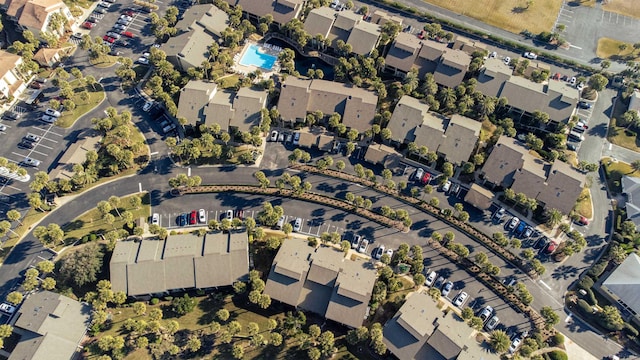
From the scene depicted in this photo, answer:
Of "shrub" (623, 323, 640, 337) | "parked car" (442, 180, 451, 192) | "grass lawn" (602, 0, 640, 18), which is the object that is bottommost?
"shrub" (623, 323, 640, 337)

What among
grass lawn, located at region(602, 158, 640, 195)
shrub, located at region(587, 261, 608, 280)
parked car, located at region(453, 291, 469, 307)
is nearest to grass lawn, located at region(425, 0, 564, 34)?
grass lawn, located at region(602, 158, 640, 195)

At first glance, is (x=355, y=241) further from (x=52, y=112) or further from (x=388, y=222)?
(x=52, y=112)

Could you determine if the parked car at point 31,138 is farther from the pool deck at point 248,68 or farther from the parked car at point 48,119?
the pool deck at point 248,68

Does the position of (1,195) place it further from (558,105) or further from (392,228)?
(558,105)

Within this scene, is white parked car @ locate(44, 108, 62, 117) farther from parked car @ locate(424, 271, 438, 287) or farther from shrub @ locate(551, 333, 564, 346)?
shrub @ locate(551, 333, 564, 346)

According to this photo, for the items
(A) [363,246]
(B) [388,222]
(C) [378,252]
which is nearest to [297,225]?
(A) [363,246]

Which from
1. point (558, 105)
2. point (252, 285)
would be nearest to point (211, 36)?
point (252, 285)

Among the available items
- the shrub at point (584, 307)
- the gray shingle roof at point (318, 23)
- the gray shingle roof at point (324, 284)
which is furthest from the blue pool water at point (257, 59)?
the shrub at point (584, 307)

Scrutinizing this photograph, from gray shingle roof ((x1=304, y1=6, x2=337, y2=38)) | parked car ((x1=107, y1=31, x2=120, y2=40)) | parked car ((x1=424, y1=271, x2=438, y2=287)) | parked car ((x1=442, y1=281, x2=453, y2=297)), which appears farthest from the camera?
parked car ((x1=107, y1=31, x2=120, y2=40))
